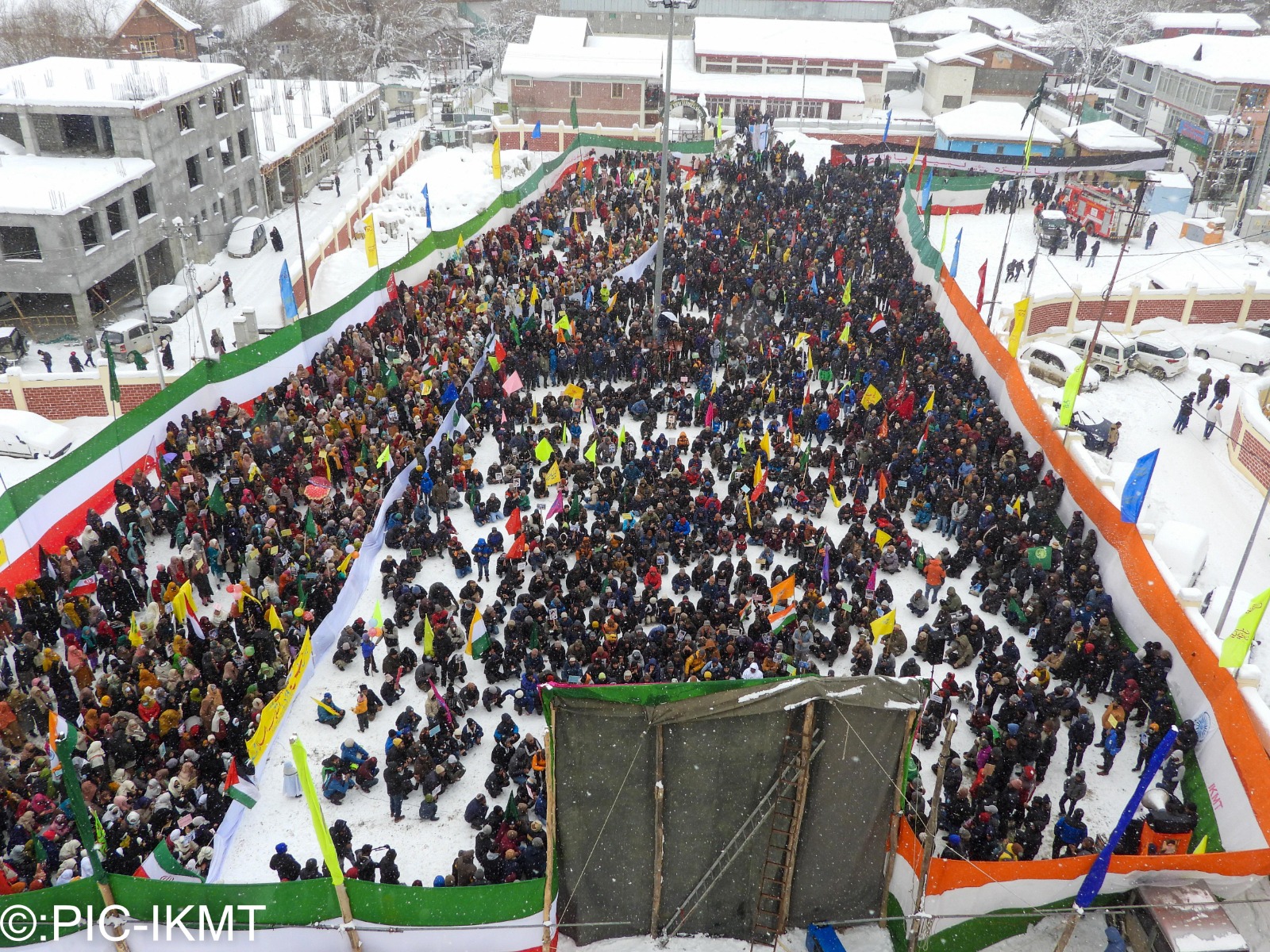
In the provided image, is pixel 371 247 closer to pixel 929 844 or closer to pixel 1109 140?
pixel 929 844

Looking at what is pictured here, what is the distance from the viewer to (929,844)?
8.71 meters

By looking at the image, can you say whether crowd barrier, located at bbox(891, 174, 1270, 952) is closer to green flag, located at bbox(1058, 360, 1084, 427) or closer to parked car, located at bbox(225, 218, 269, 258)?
green flag, located at bbox(1058, 360, 1084, 427)

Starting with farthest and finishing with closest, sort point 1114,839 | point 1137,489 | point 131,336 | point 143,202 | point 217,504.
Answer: point 143,202 → point 131,336 → point 217,504 → point 1137,489 → point 1114,839

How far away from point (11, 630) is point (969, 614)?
1354 cm

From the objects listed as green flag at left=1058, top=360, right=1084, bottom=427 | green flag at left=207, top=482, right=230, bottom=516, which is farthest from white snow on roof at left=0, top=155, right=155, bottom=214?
green flag at left=1058, top=360, right=1084, bottom=427

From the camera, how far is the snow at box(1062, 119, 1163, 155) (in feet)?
135

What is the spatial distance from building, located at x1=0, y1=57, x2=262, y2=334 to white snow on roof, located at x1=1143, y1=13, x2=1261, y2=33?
5458 cm

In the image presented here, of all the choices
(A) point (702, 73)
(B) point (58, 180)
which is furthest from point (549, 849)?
(A) point (702, 73)

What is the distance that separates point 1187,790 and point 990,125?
37.9 m

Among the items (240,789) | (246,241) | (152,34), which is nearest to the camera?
(240,789)

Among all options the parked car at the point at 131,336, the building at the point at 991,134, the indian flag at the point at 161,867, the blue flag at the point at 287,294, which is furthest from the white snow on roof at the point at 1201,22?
the indian flag at the point at 161,867

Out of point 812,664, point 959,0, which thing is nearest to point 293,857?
point 812,664

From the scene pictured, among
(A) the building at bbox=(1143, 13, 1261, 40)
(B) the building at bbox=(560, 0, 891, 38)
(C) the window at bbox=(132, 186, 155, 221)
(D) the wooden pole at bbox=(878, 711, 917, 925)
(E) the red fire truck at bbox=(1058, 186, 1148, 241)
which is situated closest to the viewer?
(D) the wooden pole at bbox=(878, 711, 917, 925)

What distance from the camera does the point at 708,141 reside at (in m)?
39.5
